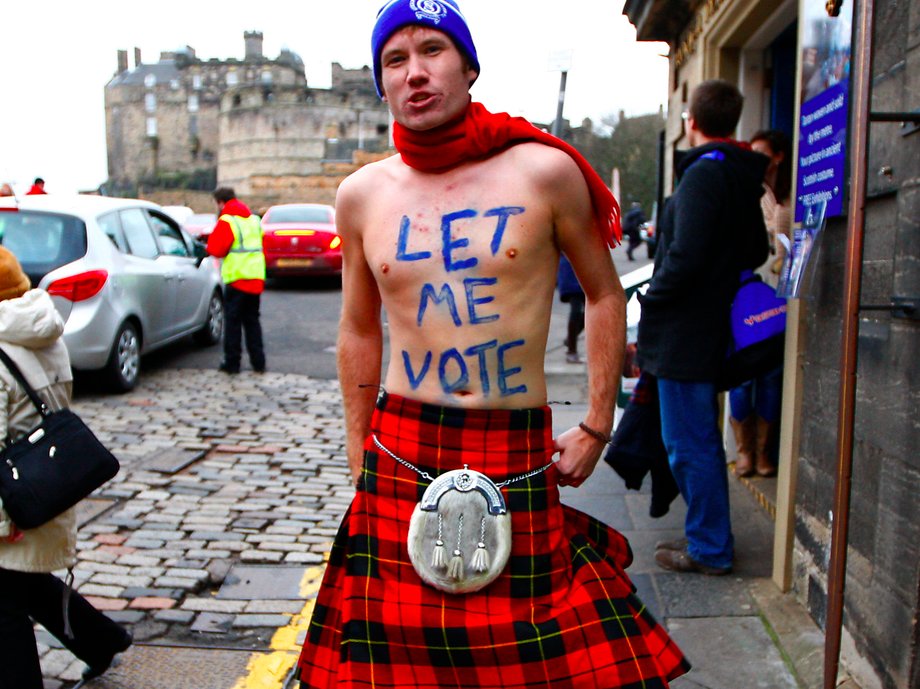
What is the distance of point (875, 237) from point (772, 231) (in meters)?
2.38

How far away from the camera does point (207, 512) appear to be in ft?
17.5

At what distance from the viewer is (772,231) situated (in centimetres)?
520

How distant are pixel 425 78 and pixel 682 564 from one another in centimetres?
273

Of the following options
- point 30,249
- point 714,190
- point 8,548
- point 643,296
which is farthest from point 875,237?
point 30,249

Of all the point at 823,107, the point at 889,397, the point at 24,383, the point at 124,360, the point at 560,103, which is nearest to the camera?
the point at 889,397

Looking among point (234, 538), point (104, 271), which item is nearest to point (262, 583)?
point (234, 538)

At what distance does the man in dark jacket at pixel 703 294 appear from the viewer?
3.83 meters

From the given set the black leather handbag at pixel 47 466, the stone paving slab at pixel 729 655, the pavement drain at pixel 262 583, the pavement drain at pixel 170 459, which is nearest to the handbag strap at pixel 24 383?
the black leather handbag at pixel 47 466

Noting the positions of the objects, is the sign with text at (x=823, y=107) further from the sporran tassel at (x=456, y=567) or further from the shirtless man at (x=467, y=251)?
the sporran tassel at (x=456, y=567)

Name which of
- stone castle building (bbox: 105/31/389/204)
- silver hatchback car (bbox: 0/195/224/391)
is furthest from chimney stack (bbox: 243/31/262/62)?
silver hatchback car (bbox: 0/195/224/391)

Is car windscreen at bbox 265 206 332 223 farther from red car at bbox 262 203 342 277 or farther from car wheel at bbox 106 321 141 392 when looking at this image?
car wheel at bbox 106 321 141 392

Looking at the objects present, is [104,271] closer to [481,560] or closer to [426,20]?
[426,20]

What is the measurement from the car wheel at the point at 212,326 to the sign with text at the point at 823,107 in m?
8.46

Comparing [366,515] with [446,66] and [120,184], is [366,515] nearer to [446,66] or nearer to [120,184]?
[446,66]
